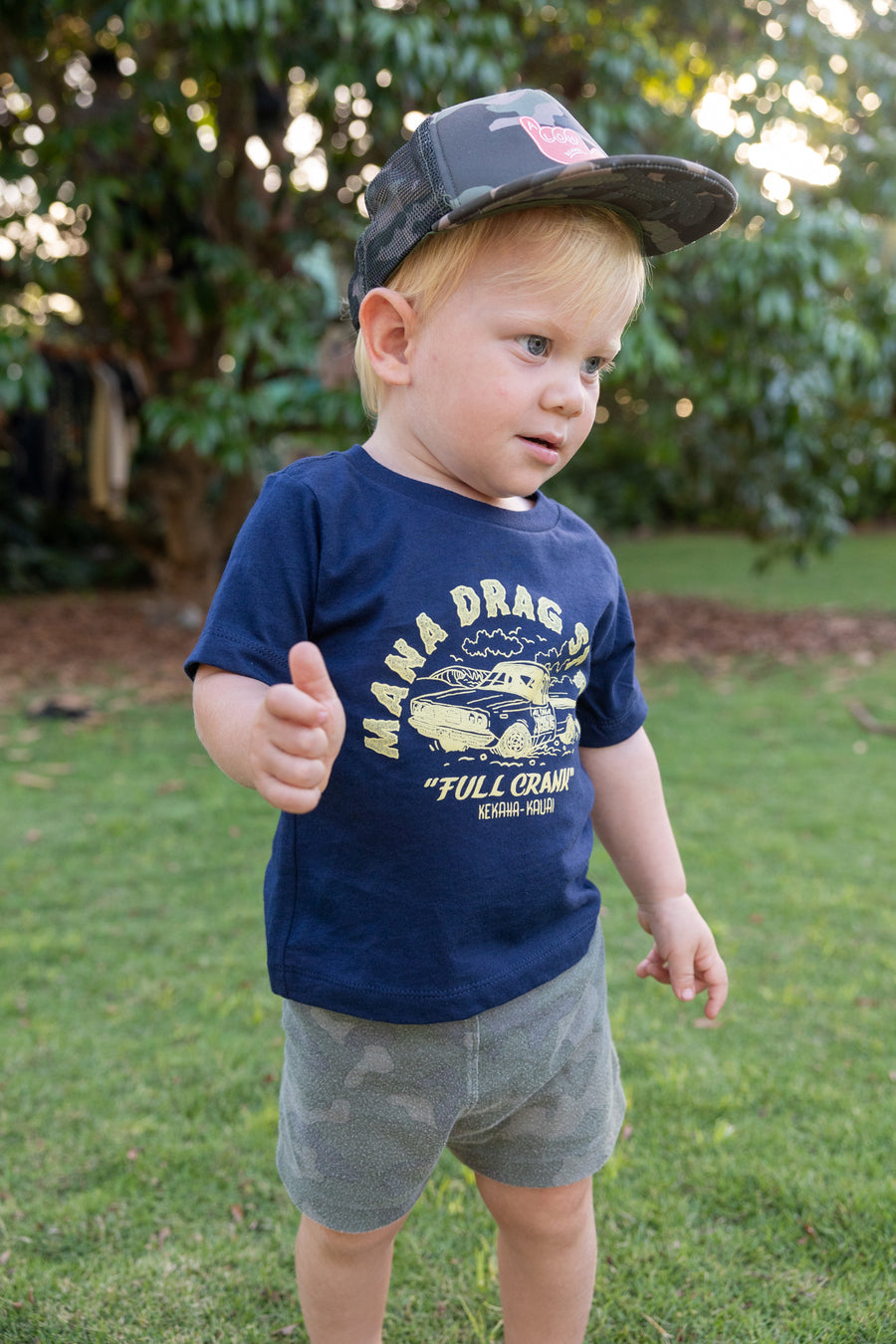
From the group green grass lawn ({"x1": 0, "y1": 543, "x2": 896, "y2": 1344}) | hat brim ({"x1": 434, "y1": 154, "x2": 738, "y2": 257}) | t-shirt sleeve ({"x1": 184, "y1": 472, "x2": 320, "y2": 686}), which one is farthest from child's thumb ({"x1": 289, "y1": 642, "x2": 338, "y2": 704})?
green grass lawn ({"x1": 0, "y1": 543, "x2": 896, "y2": 1344})

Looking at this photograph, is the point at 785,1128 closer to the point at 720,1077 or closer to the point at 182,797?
the point at 720,1077

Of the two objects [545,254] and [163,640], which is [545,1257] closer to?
[545,254]

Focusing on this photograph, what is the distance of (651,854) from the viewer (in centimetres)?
154

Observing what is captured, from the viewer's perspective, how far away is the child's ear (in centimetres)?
126

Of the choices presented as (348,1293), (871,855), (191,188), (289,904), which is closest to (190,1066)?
(348,1293)

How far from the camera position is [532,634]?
4.22 ft

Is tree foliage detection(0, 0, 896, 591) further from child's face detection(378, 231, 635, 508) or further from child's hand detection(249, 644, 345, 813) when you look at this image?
child's hand detection(249, 644, 345, 813)

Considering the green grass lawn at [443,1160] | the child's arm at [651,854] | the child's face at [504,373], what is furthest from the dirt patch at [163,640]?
the child's face at [504,373]

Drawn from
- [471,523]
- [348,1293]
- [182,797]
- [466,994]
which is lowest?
[182,797]

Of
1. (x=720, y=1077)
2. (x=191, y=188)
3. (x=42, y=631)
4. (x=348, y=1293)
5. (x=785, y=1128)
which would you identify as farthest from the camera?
(x=42, y=631)

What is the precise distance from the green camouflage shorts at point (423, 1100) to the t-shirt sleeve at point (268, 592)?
1.41 ft

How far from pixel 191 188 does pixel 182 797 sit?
11.5 feet

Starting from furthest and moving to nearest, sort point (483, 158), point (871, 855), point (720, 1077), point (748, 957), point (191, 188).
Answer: point (191, 188), point (871, 855), point (748, 957), point (720, 1077), point (483, 158)

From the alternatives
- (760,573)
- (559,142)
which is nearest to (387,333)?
(559,142)
